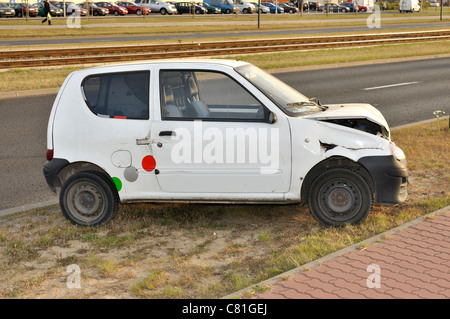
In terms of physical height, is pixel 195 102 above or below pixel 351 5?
below

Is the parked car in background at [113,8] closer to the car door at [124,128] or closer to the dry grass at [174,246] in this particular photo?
the dry grass at [174,246]

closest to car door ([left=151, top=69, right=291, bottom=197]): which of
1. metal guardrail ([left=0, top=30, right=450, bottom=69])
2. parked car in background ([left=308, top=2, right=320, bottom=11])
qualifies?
metal guardrail ([left=0, top=30, right=450, bottom=69])

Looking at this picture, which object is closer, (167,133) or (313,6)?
(167,133)

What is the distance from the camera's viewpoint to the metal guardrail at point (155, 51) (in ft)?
75.5

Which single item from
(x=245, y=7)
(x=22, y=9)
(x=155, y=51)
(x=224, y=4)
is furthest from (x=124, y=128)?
(x=245, y=7)

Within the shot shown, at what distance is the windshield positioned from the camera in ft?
21.5

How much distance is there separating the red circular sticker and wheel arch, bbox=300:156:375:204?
4.78 feet

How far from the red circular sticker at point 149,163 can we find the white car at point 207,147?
0.01 m

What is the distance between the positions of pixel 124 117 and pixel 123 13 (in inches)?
2283

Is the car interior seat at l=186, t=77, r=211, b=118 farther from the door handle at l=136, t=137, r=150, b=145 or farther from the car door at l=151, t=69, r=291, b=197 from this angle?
the door handle at l=136, t=137, r=150, b=145

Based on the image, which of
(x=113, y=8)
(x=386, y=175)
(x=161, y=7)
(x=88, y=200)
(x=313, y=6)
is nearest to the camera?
(x=386, y=175)

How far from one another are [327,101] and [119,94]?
9.30 meters

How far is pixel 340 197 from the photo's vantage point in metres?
6.39

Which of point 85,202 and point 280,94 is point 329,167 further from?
point 85,202
